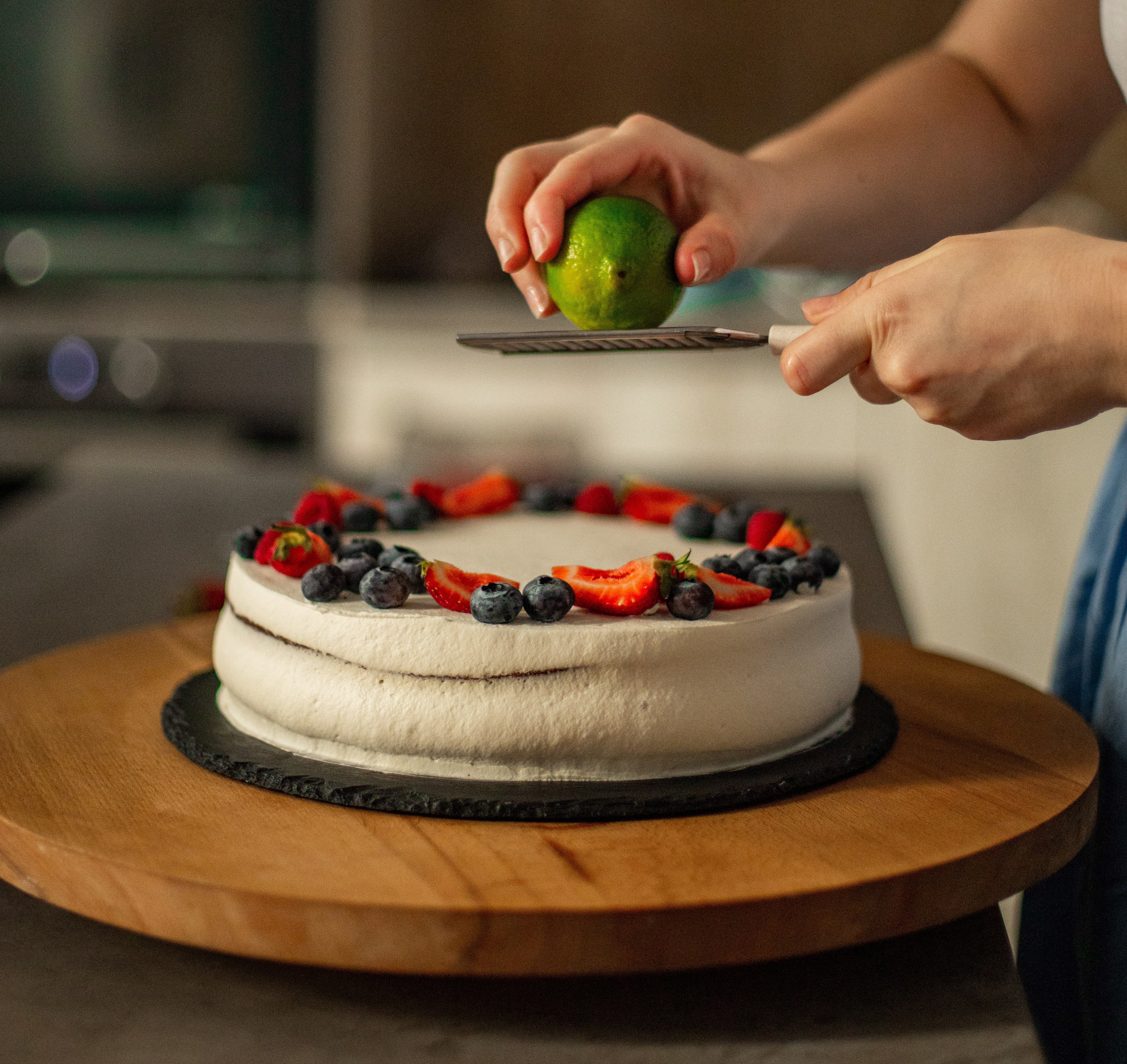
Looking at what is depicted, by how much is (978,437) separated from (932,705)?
311mm

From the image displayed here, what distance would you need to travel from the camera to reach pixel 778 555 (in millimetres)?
1113

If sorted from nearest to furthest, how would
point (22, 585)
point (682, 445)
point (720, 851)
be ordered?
point (720, 851)
point (22, 585)
point (682, 445)

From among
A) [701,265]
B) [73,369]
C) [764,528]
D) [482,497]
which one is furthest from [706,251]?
[73,369]

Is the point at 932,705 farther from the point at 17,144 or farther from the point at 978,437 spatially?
the point at 17,144

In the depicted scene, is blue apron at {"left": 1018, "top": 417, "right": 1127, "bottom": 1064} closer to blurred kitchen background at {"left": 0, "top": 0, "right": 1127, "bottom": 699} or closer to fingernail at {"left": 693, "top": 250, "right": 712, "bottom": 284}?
fingernail at {"left": 693, "top": 250, "right": 712, "bottom": 284}

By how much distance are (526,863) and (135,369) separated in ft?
11.8

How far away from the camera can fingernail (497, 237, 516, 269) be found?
1.16 m

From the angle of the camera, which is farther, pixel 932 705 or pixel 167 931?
pixel 932 705

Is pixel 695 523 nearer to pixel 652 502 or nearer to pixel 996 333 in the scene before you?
pixel 652 502

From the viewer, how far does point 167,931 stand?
0.78 m

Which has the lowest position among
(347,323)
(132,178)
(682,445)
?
(682,445)

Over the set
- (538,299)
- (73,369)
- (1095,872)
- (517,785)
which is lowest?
(73,369)

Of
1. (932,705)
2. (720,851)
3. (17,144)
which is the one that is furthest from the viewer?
(17,144)

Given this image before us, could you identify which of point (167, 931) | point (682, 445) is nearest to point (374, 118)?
point (682, 445)
